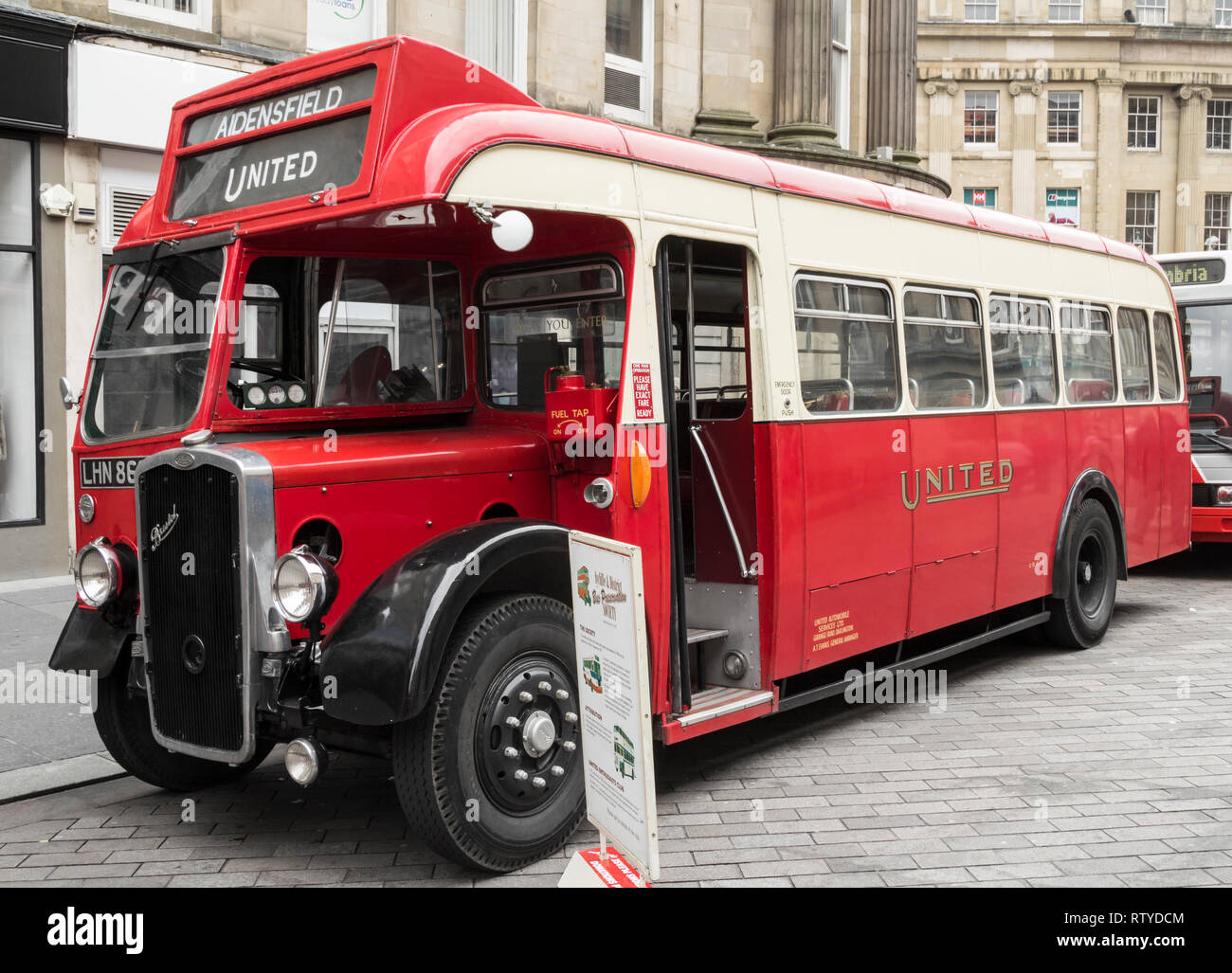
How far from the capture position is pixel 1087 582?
927 cm

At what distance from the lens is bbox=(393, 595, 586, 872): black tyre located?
4.47 m

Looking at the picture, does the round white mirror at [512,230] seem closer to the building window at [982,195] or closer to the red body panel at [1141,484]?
the red body panel at [1141,484]

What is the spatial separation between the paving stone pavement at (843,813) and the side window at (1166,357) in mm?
3741

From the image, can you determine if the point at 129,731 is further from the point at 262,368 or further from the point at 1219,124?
the point at 1219,124

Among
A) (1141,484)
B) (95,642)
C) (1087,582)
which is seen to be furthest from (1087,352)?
(95,642)

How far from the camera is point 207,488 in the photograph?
4707 millimetres

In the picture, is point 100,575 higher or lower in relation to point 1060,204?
lower

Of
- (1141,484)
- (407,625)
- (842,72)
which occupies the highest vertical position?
(842,72)

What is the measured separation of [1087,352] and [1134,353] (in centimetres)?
106

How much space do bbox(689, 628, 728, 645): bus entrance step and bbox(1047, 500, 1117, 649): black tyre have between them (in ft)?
12.2

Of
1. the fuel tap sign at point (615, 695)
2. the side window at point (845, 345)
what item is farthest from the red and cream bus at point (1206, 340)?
the fuel tap sign at point (615, 695)

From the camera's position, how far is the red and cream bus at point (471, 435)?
461 cm

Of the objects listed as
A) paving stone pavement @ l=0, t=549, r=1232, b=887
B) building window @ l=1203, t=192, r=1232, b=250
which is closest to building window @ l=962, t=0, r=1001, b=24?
building window @ l=1203, t=192, r=1232, b=250
